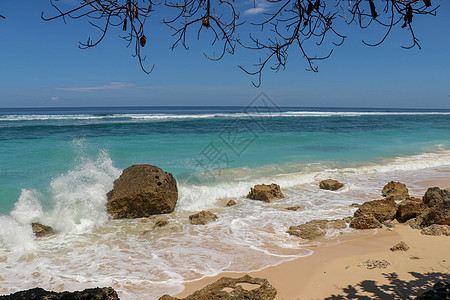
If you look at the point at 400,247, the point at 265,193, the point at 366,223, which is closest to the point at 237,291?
the point at 400,247

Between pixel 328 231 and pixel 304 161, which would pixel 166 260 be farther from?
pixel 304 161

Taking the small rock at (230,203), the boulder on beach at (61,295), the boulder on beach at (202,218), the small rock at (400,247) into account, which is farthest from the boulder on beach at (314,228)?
the boulder on beach at (61,295)

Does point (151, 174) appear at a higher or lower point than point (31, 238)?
higher

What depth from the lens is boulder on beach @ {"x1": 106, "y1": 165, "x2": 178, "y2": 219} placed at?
6.68 m

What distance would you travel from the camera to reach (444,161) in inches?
520

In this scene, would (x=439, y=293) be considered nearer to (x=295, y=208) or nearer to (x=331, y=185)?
(x=295, y=208)

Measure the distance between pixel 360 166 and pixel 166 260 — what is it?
989 cm

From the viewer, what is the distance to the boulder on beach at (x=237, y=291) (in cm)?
328

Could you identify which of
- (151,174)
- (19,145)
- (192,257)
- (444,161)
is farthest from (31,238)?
(444,161)

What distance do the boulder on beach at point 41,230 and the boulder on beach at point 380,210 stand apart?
5964 mm

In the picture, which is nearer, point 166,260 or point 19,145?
point 166,260

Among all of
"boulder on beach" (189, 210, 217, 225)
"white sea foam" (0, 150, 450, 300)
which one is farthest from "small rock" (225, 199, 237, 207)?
"boulder on beach" (189, 210, 217, 225)

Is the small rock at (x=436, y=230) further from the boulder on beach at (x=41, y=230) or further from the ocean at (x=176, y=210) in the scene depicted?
the boulder on beach at (x=41, y=230)

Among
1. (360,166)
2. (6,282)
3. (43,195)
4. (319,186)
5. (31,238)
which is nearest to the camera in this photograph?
(6,282)
